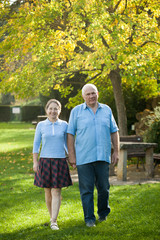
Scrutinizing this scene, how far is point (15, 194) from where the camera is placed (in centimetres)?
830

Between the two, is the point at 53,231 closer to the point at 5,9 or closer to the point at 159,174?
the point at 159,174

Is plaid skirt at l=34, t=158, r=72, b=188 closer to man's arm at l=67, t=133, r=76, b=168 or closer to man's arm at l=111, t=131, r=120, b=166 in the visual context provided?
man's arm at l=67, t=133, r=76, b=168

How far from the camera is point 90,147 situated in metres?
5.24

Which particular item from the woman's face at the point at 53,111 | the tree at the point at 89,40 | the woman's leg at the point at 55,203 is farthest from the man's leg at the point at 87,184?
the tree at the point at 89,40

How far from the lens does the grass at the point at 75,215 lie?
200 inches

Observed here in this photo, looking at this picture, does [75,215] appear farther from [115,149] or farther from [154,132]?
[154,132]

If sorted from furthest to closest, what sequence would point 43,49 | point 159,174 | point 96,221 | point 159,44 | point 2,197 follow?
point 43,49
point 159,44
point 159,174
point 2,197
point 96,221

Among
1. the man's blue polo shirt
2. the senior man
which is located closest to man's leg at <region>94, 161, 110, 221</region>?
the senior man

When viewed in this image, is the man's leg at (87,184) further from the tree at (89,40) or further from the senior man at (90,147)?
the tree at (89,40)

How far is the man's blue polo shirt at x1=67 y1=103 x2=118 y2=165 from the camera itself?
17.2ft

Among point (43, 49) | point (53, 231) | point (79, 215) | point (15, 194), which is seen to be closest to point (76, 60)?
point (43, 49)

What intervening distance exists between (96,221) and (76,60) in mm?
8215

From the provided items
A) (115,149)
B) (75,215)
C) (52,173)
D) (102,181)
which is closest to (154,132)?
(75,215)

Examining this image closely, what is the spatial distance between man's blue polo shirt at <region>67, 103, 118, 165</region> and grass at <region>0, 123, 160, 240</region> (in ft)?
3.10
